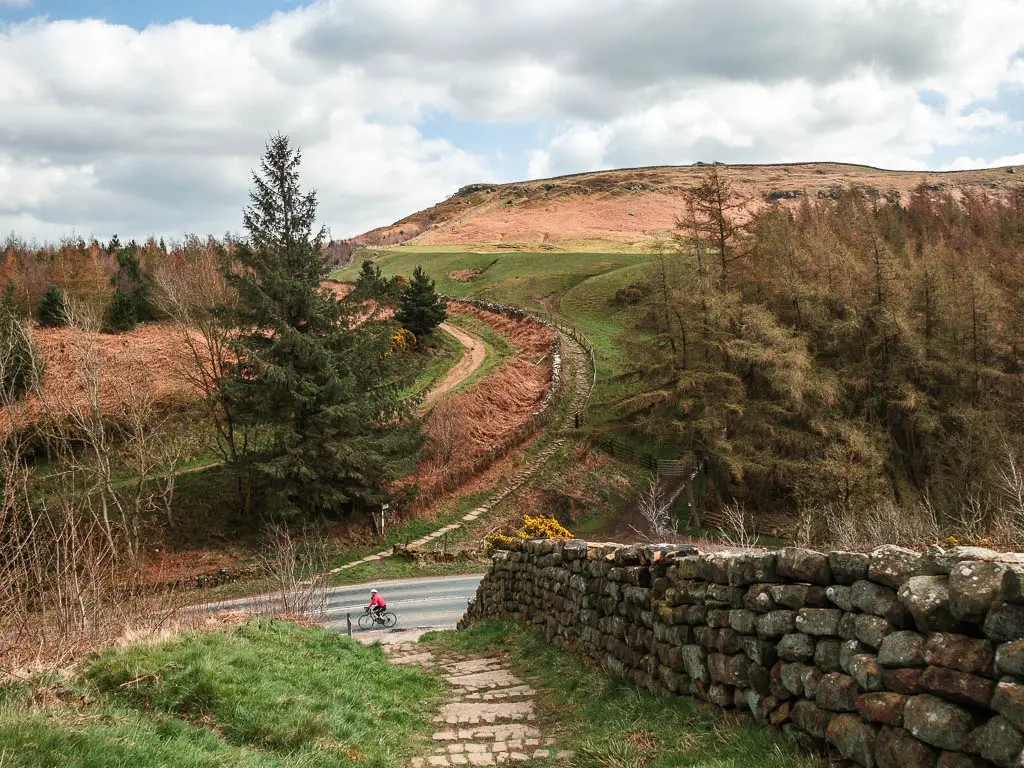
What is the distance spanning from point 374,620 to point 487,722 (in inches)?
499

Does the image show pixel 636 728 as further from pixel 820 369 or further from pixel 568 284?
pixel 568 284

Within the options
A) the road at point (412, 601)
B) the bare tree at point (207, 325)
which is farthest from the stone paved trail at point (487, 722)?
the bare tree at point (207, 325)

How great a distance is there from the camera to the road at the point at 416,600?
20500 mm

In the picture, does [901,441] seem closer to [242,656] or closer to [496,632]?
[496,632]

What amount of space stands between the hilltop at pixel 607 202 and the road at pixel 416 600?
70686mm

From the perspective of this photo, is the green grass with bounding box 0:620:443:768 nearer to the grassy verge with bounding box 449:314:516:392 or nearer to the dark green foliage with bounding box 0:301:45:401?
the dark green foliage with bounding box 0:301:45:401

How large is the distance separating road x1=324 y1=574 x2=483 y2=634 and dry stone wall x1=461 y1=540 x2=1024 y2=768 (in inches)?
538

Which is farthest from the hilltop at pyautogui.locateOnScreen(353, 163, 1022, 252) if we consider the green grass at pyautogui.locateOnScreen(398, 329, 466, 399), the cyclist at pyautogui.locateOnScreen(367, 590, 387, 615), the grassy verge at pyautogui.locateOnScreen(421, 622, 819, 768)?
the grassy verge at pyautogui.locateOnScreen(421, 622, 819, 768)

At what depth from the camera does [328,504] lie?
27625 millimetres

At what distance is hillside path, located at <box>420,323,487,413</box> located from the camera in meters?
38.7

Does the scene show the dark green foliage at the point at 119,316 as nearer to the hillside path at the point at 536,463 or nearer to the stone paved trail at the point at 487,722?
the hillside path at the point at 536,463

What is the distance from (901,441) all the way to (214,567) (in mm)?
28830

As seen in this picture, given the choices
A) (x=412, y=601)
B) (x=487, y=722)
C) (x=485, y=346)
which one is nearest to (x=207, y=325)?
(x=412, y=601)

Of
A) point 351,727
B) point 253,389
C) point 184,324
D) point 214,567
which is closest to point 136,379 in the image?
point 184,324
